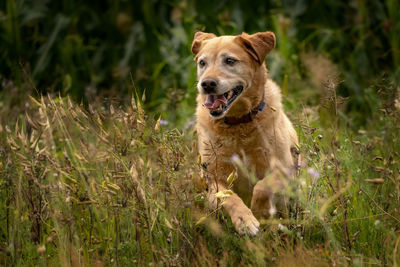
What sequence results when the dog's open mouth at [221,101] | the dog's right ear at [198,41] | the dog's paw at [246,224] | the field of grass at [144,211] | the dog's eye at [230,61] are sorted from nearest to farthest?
the field of grass at [144,211], the dog's paw at [246,224], the dog's open mouth at [221,101], the dog's eye at [230,61], the dog's right ear at [198,41]

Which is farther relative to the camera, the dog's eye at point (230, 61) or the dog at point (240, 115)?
the dog's eye at point (230, 61)

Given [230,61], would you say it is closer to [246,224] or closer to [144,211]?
[246,224]

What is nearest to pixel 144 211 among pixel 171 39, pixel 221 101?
pixel 221 101

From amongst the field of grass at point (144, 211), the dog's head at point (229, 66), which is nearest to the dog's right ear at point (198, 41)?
the dog's head at point (229, 66)

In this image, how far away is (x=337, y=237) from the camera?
2.96 meters

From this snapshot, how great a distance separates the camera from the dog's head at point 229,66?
362 cm

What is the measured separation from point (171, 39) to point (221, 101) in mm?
3682

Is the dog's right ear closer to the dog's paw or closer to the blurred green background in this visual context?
the dog's paw

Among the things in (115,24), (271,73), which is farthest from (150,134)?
(115,24)

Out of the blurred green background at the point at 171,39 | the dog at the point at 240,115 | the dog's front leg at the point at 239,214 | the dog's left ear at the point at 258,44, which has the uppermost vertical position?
the dog's left ear at the point at 258,44

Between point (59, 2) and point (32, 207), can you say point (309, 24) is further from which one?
point (32, 207)

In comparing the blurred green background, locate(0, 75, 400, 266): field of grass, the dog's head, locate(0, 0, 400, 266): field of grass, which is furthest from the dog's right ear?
the blurred green background

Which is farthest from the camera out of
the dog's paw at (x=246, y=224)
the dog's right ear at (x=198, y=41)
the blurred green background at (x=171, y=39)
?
the blurred green background at (x=171, y=39)

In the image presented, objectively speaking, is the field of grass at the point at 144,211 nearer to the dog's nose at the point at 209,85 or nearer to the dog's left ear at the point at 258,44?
the dog's nose at the point at 209,85
